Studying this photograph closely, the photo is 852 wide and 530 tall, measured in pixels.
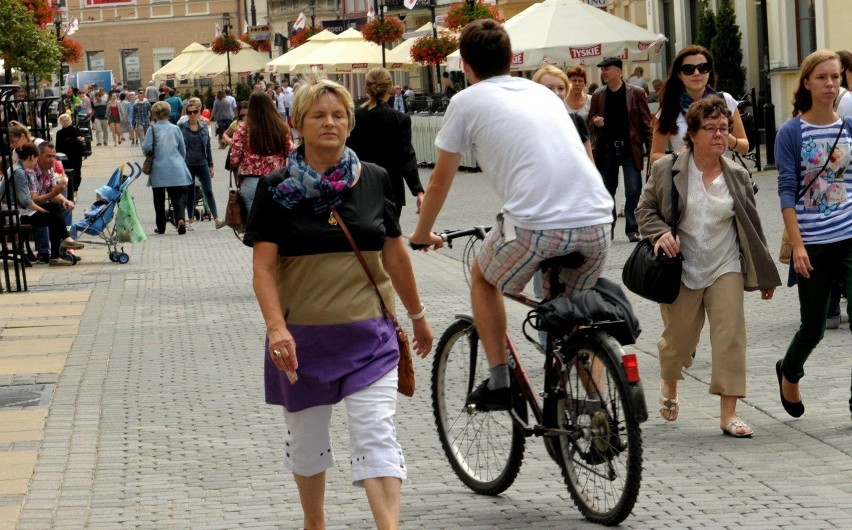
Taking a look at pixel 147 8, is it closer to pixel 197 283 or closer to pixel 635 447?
pixel 197 283

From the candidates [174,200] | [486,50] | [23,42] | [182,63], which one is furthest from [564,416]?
Result: [182,63]

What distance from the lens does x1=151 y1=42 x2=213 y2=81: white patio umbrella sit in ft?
211

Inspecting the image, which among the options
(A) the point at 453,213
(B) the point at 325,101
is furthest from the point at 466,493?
(A) the point at 453,213

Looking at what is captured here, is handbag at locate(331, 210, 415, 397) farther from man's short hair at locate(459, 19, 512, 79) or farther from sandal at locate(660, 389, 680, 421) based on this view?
sandal at locate(660, 389, 680, 421)

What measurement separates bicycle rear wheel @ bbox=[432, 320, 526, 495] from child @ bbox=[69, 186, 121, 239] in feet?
37.8

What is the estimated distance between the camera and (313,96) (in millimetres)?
5281

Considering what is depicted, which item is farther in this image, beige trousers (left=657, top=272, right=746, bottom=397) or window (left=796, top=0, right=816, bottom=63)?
window (left=796, top=0, right=816, bottom=63)

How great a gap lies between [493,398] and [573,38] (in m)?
18.8

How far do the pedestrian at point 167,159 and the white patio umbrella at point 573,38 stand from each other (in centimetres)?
533

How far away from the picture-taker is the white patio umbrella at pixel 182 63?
64312mm

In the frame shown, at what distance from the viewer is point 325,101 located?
529 cm

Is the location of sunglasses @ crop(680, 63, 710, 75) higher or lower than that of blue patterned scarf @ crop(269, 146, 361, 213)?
higher

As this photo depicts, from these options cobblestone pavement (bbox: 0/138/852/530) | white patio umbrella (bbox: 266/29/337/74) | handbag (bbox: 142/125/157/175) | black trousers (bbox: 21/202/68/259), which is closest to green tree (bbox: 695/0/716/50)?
white patio umbrella (bbox: 266/29/337/74)

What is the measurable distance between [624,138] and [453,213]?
5.23 metres
